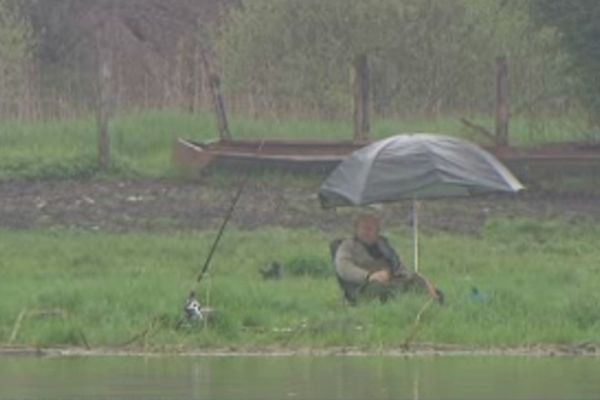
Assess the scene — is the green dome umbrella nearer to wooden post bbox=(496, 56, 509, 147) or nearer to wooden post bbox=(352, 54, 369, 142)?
wooden post bbox=(496, 56, 509, 147)

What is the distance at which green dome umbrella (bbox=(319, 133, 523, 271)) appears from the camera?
2381cm

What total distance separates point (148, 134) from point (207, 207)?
547 cm

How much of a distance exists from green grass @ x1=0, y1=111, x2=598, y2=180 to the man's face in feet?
38.7

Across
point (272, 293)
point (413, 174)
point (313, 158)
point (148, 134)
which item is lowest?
point (272, 293)

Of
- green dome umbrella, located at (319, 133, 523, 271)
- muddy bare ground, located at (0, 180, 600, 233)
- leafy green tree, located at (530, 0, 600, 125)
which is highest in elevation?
leafy green tree, located at (530, 0, 600, 125)

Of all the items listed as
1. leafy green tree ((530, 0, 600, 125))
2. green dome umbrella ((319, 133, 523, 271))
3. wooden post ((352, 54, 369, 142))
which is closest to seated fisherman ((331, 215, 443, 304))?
green dome umbrella ((319, 133, 523, 271))

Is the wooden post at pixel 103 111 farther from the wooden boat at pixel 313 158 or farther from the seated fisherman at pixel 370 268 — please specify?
the seated fisherman at pixel 370 268

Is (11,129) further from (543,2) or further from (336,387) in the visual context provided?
(336,387)

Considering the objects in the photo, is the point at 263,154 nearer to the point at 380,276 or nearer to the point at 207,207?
the point at 207,207

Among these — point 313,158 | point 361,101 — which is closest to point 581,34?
point 361,101

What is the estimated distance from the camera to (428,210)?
31.9 metres

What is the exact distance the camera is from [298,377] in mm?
18297

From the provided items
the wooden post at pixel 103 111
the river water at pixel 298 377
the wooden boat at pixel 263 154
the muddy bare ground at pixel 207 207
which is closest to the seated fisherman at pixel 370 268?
the river water at pixel 298 377

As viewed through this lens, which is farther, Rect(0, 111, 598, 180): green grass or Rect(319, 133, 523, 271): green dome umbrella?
Rect(0, 111, 598, 180): green grass
